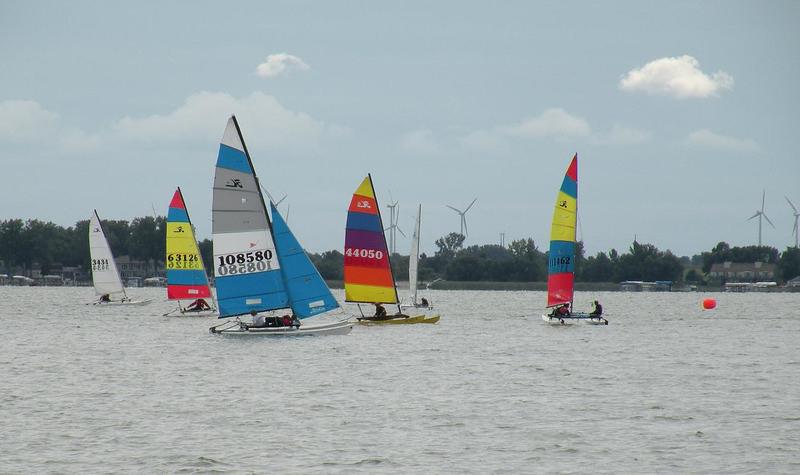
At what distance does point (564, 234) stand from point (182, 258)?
88.5 feet

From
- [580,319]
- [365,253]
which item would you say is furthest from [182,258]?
[580,319]

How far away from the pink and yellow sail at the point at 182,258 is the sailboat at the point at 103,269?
1947 cm

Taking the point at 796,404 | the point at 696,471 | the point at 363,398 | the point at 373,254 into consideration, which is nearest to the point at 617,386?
the point at 796,404

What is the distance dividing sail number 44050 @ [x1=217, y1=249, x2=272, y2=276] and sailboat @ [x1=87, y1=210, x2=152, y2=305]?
46878 millimetres

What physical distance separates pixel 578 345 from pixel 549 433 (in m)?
29.7

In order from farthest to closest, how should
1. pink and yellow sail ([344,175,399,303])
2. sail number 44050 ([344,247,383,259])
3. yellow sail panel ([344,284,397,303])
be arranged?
sail number 44050 ([344,247,383,259]) < pink and yellow sail ([344,175,399,303]) < yellow sail panel ([344,284,397,303])

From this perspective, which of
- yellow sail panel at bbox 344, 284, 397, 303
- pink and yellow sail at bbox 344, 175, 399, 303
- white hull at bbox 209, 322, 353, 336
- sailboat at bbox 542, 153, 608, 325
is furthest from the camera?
pink and yellow sail at bbox 344, 175, 399, 303

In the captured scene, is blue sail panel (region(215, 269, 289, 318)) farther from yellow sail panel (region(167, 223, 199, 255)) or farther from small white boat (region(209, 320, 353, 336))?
yellow sail panel (region(167, 223, 199, 255))

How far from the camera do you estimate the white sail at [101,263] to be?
332ft

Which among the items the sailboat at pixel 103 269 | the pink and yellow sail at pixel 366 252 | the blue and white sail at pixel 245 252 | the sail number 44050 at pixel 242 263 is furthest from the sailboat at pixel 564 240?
the sailboat at pixel 103 269

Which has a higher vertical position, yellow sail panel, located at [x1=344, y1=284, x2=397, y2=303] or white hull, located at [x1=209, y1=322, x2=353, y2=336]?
yellow sail panel, located at [x1=344, y1=284, x2=397, y2=303]

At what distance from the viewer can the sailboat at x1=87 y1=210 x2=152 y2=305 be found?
101m

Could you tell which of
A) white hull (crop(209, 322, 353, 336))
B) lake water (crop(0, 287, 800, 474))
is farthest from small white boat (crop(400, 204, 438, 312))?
white hull (crop(209, 322, 353, 336))

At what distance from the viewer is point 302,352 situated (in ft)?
169
